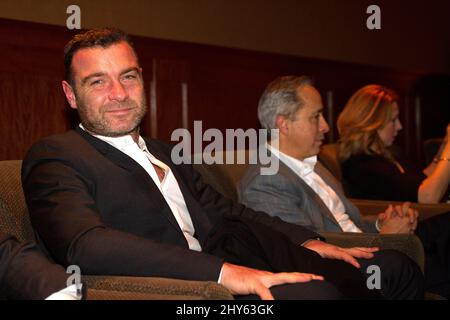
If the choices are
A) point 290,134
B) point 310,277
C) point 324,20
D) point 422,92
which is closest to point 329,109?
point 324,20

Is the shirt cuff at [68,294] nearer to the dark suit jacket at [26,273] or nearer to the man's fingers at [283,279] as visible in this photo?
the dark suit jacket at [26,273]

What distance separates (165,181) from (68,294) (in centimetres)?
83

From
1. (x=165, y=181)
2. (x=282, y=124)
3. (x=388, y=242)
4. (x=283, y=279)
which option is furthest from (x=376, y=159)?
(x=283, y=279)

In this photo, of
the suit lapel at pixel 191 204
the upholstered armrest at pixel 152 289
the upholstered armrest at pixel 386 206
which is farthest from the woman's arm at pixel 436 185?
the upholstered armrest at pixel 152 289

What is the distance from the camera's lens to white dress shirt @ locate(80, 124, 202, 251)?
2383 mm

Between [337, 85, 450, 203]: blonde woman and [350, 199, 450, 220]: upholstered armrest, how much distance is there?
0.14m

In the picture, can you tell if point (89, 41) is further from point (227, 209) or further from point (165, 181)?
point (227, 209)

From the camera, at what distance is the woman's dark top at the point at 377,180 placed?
12.3ft

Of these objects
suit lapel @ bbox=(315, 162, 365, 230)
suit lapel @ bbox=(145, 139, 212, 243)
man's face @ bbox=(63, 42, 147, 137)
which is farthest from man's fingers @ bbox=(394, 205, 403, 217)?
man's face @ bbox=(63, 42, 147, 137)

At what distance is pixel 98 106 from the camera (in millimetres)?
2357

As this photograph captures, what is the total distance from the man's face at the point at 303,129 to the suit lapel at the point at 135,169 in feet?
3.05

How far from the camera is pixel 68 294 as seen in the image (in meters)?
1.68

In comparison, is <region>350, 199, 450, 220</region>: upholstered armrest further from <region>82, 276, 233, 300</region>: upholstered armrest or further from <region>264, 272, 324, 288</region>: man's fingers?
<region>82, 276, 233, 300</region>: upholstered armrest

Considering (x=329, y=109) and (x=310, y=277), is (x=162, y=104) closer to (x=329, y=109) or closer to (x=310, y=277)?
(x=329, y=109)
